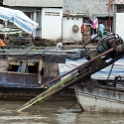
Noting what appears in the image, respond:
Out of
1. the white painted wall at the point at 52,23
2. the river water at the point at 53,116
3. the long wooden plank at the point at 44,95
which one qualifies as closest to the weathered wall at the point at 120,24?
the white painted wall at the point at 52,23

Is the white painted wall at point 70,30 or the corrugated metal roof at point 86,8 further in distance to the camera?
the corrugated metal roof at point 86,8

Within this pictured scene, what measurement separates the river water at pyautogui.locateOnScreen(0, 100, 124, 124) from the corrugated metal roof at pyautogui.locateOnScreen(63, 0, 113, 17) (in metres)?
13.8

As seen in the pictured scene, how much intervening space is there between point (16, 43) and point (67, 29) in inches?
234

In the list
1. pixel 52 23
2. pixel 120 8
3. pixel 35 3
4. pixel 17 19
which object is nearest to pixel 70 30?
pixel 52 23

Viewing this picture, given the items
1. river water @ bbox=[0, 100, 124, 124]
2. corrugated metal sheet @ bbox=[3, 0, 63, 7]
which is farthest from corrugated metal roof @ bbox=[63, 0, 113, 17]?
river water @ bbox=[0, 100, 124, 124]

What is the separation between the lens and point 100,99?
634 inches

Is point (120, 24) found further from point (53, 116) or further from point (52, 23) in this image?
point (53, 116)

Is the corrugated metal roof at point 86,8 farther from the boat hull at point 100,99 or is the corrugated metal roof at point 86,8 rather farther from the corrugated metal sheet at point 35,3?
the boat hull at point 100,99

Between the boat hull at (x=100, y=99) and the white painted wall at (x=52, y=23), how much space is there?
1344cm

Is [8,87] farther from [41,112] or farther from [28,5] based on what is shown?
[28,5]

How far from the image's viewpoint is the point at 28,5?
2919 centimetres

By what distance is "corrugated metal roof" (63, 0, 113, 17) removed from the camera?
3086 cm

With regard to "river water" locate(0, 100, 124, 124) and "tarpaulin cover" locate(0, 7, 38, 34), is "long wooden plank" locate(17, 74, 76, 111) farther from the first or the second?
"tarpaulin cover" locate(0, 7, 38, 34)

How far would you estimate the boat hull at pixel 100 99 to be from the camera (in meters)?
15.9
